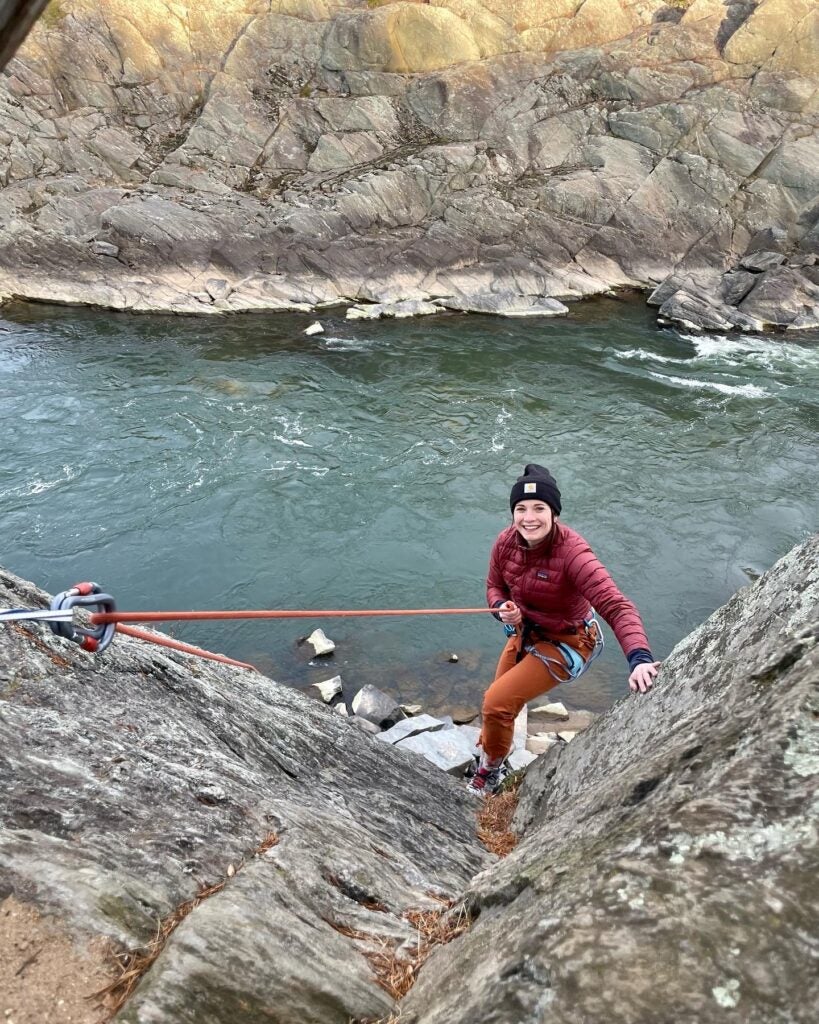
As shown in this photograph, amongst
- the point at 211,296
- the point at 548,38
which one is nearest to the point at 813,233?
the point at 548,38

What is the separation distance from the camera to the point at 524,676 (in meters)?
5.96

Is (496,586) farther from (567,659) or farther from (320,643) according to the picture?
(320,643)

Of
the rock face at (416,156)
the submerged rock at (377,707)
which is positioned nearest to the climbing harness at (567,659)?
the submerged rock at (377,707)

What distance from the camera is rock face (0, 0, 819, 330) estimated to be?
31219mm

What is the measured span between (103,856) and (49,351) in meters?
24.6

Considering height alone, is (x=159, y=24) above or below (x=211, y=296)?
above

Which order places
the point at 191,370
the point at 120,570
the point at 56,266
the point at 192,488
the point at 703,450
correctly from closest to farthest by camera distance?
the point at 120,570
the point at 192,488
the point at 703,450
the point at 191,370
the point at 56,266

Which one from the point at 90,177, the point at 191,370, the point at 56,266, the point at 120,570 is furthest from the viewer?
the point at 90,177

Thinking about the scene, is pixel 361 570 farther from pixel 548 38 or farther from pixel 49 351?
pixel 548 38

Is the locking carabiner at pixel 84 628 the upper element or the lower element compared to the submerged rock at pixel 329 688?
upper

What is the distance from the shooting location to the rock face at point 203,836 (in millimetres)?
2643

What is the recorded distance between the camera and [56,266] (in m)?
29.4

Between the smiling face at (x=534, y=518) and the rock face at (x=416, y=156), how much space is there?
87.3 feet

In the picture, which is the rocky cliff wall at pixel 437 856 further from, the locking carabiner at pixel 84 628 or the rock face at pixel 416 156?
the rock face at pixel 416 156
